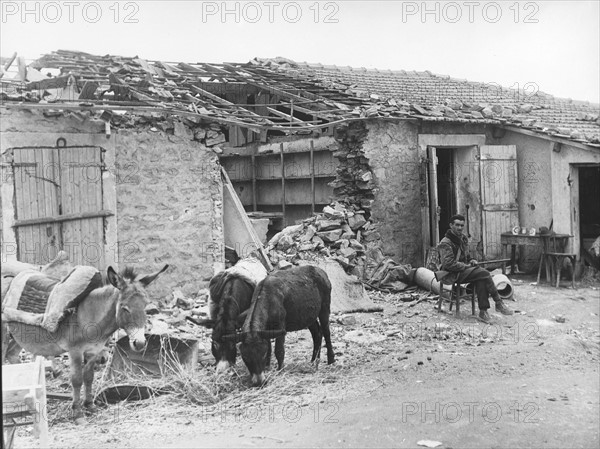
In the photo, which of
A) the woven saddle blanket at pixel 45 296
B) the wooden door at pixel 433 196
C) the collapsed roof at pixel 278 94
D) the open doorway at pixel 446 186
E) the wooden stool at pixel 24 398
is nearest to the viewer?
the wooden stool at pixel 24 398

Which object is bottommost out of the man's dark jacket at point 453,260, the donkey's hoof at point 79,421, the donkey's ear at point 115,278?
the donkey's hoof at point 79,421

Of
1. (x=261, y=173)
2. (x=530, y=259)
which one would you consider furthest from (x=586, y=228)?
(x=261, y=173)

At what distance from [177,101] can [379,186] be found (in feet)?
12.9

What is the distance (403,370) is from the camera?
20.7ft

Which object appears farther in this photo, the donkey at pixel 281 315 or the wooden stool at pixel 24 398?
the donkey at pixel 281 315

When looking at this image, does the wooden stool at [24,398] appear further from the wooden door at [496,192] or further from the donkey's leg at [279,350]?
the wooden door at [496,192]

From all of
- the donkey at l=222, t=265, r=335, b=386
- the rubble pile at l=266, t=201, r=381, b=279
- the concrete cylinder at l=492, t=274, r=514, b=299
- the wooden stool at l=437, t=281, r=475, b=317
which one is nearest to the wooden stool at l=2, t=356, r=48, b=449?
the donkey at l=222, t=265, r=335, b=386

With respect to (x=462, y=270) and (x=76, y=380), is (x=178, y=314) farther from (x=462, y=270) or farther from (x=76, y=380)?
(x=462, y=270)

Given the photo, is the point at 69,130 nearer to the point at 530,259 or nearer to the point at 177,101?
the point at 177,101

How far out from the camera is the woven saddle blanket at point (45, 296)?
4.77m

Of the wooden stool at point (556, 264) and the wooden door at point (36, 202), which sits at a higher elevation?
the wooden door at point (36, 202)

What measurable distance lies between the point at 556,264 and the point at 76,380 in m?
7.59

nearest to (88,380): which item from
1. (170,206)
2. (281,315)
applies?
(281,315)

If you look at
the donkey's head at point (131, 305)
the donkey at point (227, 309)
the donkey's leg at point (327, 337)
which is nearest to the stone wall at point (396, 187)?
the donkey's leg at point (327, 337)
